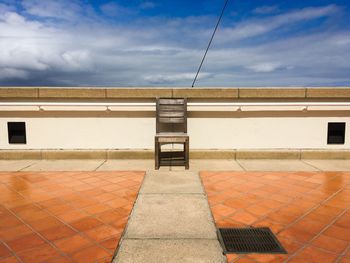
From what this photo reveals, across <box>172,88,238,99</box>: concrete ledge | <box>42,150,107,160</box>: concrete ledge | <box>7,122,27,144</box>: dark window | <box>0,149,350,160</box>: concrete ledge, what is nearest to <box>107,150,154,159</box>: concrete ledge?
<box>0,149,350,160</box>: concrete ledge

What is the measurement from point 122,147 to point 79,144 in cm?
101

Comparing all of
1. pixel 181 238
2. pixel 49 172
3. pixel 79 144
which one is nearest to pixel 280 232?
pixel 181 238

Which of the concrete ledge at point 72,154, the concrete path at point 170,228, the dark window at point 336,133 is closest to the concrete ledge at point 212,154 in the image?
the concrete path at point 170,228

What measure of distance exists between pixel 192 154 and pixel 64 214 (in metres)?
A: 3.35

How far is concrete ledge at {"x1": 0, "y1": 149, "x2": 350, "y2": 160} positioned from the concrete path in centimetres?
182

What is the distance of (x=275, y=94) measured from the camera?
232 inches

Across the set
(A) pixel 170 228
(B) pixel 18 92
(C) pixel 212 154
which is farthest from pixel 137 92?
(A) pixel 170 228

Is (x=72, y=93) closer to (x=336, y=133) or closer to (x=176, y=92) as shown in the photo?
(x=176, y=92)

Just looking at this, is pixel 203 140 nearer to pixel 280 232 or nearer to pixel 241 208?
pixel 241 208

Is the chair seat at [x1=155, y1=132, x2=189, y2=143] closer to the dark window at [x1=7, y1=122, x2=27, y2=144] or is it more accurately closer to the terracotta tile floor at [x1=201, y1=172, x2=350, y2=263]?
the terracotta tile floor at [x1=201, y1=172, x2=350, y2=263]

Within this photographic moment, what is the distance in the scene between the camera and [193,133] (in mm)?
6133

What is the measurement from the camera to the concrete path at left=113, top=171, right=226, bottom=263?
7.84ft

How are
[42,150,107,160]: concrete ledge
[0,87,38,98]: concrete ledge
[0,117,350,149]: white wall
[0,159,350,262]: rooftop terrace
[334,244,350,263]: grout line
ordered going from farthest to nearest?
[0,117,350,149]: white wall → [42,150,107,160]: concrete ledge → [0,87,38,98]: concrete ledge → [0,159,350,262]: rooftop terrace → [334,244,350,263]: grout line

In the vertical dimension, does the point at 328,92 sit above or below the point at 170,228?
above
